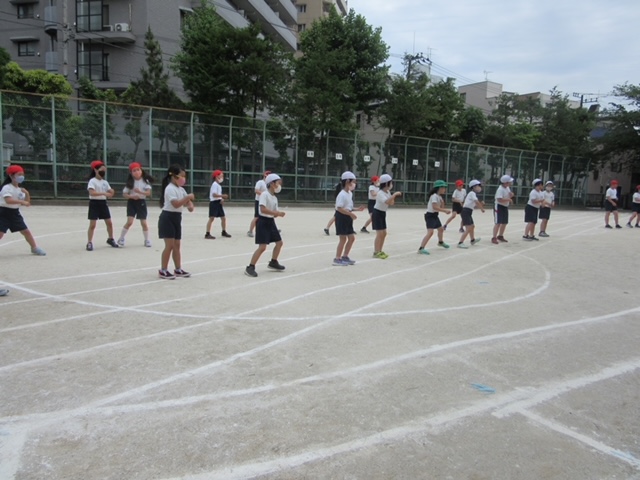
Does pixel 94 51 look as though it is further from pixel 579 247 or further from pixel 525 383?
pixel 525 383

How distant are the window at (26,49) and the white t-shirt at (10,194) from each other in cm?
3440

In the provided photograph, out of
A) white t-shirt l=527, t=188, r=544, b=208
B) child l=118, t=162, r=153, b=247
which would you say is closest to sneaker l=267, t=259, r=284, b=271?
child l=118, t=162, r=153, b=247

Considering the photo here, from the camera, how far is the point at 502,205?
43.8ft

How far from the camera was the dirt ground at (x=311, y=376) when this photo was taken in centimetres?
296

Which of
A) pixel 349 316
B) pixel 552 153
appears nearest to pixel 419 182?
pixel 552 153

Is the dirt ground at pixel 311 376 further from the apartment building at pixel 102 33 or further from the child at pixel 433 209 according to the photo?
the apartment building at pixel 102 33

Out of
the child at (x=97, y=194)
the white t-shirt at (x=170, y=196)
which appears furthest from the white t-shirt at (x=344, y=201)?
the child at (x=97, y=194)

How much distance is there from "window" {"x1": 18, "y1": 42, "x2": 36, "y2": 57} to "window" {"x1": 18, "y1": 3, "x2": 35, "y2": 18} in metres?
1.97

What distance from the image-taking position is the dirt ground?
296 centimetres

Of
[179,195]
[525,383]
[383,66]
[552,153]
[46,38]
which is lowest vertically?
[525,383]

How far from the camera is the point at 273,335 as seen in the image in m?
5.13

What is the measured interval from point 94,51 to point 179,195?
3204 cm

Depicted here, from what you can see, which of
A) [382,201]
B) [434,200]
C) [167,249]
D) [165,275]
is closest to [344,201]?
[382,201]

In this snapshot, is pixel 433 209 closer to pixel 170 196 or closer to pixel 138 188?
pixel 170 196
